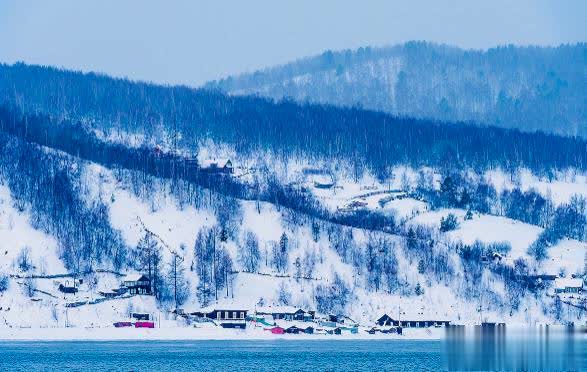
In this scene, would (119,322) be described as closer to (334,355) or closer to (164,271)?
(164,271)

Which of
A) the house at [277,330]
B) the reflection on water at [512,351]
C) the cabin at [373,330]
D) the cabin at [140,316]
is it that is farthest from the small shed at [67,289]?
the reflection on water at [512,351]

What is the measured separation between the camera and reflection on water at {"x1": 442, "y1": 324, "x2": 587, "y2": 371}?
362ft

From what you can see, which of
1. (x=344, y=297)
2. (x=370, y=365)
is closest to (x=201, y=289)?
(x=344, y=297)

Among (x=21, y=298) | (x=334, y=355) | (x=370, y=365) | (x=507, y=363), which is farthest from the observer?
(x=21, y=298)

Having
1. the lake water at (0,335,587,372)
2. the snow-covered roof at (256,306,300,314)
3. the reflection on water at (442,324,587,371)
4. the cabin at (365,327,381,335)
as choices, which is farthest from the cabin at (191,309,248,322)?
the reflection on water at (442,324,587,371)

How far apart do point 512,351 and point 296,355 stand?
2334 centimetres

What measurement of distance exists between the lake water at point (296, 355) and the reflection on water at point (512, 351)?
73mm

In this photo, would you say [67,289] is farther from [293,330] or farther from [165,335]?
[293,330]

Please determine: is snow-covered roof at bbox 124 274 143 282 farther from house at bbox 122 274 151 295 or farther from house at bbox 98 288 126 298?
house at bbox 98 288 126 298

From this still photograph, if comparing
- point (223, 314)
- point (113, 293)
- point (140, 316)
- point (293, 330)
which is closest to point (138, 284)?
point (113, 293)

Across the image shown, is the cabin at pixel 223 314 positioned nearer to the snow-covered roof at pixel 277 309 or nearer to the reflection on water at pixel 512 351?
the snow-covered roof at pixel 277 309

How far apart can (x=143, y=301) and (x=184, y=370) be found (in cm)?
7502

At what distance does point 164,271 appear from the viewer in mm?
199250

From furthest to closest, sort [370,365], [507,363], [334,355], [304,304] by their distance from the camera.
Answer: [304,304] → [334,355] → [370,365] → [507,363]
